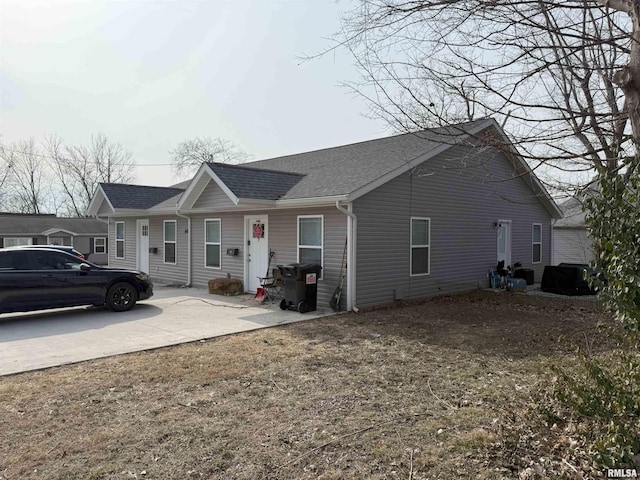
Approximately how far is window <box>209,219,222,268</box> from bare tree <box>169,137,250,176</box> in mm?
25541

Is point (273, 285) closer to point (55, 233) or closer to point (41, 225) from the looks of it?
point (55, 233)

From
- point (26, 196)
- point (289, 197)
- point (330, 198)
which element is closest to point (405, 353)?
point (330, 198)

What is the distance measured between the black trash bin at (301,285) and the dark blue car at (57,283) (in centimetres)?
338

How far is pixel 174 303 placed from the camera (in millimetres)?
10859

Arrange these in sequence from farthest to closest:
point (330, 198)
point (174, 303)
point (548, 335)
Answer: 1. point (174, 303)
2. point (330, 198)
3. point (548, 335)

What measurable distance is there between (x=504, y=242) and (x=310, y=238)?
747 centimetres

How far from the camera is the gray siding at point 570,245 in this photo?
2169 cm

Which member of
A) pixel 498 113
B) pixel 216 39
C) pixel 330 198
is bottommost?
pixel 330 198

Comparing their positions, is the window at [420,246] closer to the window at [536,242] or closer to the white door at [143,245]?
the window at [536,242]

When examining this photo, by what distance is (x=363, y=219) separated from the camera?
962cm

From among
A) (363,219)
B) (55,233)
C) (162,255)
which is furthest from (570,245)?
(55,233)

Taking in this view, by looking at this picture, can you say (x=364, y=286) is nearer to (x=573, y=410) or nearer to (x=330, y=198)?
(x=330, y=198)

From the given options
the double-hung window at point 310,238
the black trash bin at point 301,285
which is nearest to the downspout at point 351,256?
the black trash bin at point 301,285

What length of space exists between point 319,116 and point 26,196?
40.3m
